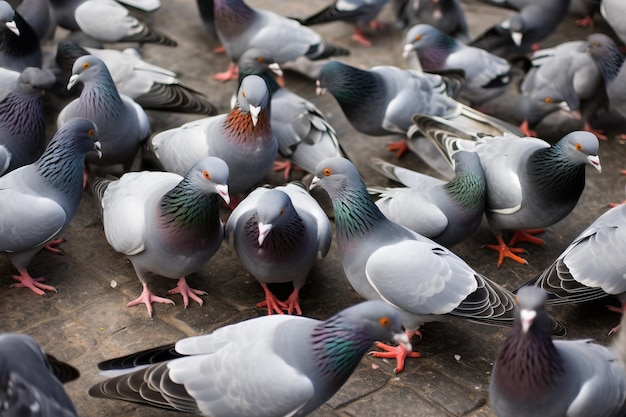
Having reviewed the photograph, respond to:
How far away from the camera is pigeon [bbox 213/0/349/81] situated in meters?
7.72

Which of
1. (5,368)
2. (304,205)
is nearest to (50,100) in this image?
(304,205)

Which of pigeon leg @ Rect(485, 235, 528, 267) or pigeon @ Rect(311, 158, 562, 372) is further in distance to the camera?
pigeon leg @ Rect(485, 235, 528, 267)

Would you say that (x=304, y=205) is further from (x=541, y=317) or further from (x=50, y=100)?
(x=50, y=100)

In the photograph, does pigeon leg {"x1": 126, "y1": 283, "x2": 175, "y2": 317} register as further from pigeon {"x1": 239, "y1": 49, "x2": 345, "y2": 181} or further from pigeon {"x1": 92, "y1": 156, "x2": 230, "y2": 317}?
pigeon {"x1": 239, "y1": 49, "x2": 345, "y2": 181}

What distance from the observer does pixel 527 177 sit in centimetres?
581

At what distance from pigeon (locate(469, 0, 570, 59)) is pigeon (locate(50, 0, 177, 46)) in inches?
122

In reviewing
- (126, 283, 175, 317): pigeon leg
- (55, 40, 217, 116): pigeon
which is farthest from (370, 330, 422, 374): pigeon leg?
(55, 40, 217, 116): pigeon

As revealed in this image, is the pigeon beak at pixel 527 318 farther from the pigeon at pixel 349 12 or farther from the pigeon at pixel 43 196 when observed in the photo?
the pigeon at pixel 349 12

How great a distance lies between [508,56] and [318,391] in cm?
504

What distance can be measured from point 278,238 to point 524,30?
13.7 ft

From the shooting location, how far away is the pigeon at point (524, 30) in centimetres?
805

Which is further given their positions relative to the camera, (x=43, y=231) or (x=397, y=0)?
(x=397, y=0)

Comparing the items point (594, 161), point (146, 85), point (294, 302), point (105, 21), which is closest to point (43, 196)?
point (294, 302)

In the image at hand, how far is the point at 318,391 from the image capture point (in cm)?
409
